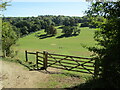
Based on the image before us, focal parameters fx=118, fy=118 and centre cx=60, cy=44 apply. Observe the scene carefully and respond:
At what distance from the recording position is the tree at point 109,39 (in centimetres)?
470

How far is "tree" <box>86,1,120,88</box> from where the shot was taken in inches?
185

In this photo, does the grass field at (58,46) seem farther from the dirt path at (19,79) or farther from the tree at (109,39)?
the tree at (109,39)

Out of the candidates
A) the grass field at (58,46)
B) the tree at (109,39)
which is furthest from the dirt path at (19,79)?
the grass field at (58,46)

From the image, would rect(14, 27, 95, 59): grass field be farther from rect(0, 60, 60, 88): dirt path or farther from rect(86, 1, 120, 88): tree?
rect(86, 1, 120, 88): tree

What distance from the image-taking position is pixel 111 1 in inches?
199

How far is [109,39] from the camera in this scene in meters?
5.18

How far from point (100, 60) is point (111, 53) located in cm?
69

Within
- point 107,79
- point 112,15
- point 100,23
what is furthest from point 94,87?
point 112,15

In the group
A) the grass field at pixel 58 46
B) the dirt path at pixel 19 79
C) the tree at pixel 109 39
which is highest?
the tree at pixel 109 39

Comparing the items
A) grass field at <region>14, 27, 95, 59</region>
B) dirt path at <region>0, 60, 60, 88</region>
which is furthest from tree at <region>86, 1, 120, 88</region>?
grass field at <region>14, 27, 95, 59</region>

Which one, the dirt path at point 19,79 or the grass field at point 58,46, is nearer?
the dirt path at point 19,79

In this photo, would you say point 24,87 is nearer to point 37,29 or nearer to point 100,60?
point 100,60

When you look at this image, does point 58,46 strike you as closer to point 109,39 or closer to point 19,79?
point 19,79

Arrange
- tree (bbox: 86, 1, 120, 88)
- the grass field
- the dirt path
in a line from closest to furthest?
tree (bbox: 86, 1, 120, 88) < the dirt path < the grass field
